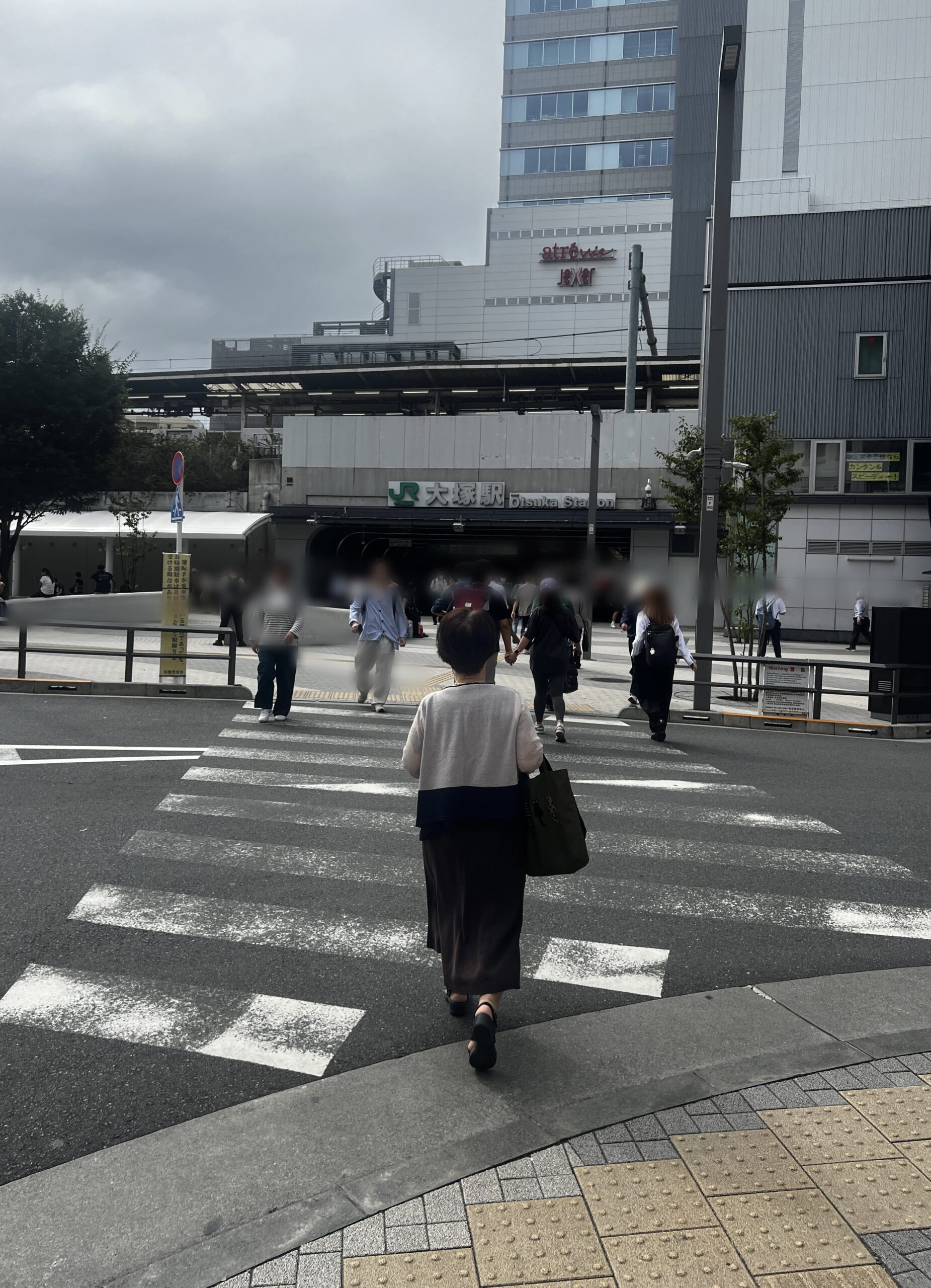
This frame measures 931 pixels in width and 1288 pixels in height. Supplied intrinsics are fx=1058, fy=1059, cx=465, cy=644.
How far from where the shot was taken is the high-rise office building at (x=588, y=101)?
236ft

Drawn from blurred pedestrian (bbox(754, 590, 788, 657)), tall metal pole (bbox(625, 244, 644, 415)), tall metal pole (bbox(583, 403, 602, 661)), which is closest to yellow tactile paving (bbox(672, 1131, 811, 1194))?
blurred pedestrian (bbox(754, 590, 788, 657))

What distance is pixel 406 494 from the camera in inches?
1704

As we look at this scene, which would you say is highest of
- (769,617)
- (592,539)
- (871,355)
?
(871,355)

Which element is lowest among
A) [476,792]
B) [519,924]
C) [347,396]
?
[519,924]

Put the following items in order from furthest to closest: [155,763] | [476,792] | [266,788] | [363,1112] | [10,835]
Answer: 1. [155,763]
2. [266,788]
3. [10,835]
4. [476,792]
5. [363,1112]

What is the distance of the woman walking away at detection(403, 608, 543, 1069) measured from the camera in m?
3.84

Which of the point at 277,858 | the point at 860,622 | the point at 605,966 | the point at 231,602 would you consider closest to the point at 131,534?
the point at 231,602

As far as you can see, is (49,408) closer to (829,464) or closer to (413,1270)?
(829,464)

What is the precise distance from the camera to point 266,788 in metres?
8.34

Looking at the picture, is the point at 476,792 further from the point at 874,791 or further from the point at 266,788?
the point at 874,791

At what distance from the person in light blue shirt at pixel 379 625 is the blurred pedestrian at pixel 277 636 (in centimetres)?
127

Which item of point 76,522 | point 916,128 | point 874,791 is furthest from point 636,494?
point 874,791

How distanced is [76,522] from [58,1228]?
41.0m

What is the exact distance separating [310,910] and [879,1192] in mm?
3298
